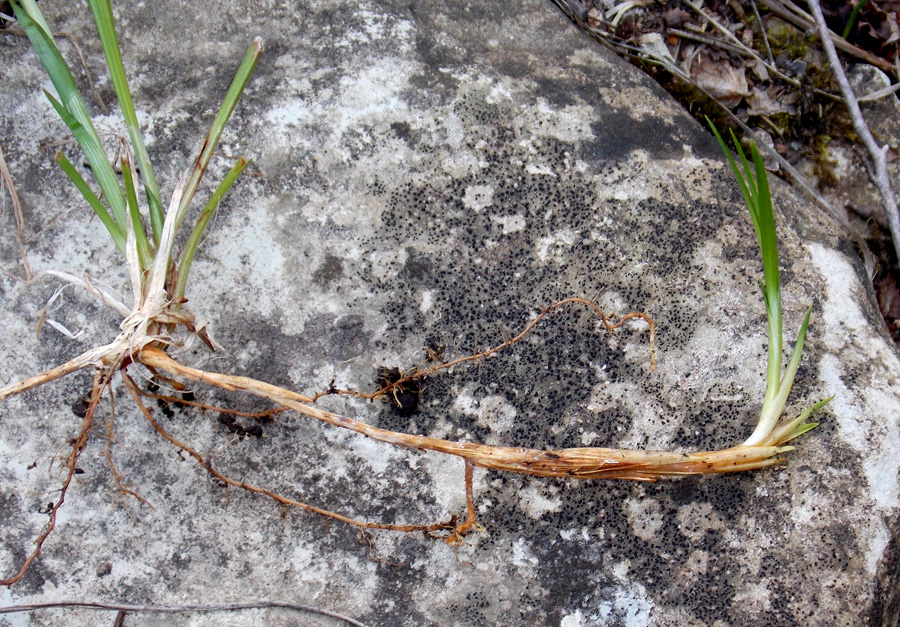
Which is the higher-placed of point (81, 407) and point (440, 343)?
point (440, 343)

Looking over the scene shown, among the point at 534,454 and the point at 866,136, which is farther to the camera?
the point at 866,136

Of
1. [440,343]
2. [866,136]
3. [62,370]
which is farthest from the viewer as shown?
[866,136]

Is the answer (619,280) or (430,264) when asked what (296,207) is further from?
(619,280)

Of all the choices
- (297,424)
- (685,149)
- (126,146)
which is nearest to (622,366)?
(685,149)

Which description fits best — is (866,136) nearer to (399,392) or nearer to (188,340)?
(399,392)

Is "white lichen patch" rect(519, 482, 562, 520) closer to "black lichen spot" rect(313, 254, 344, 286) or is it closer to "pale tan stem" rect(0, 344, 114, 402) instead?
"black lichen spot" rect(313, 254, 344, 286)

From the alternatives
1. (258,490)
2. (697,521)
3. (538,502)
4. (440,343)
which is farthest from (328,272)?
(697,521)
